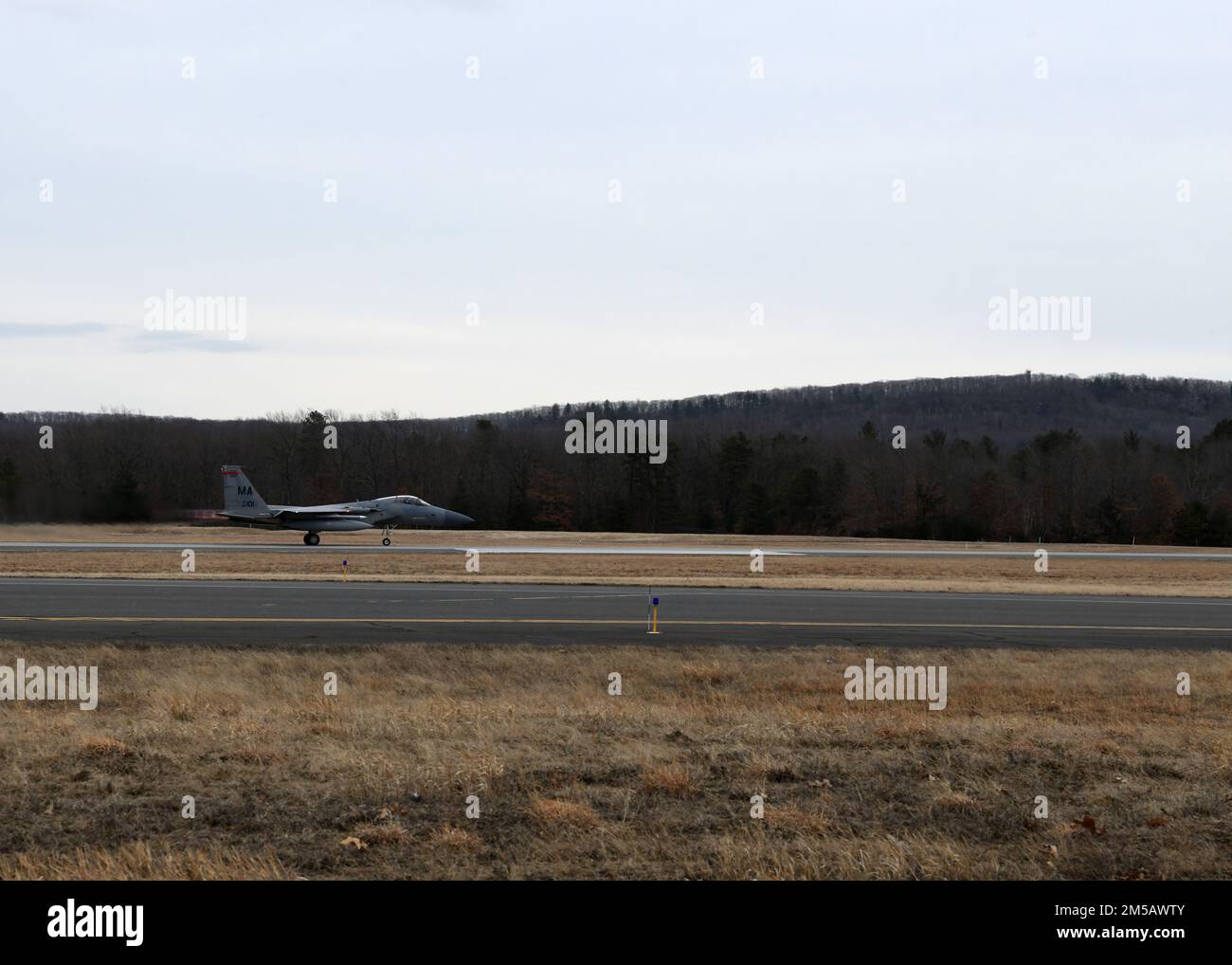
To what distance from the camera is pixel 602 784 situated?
Answer: 9328 millimetres

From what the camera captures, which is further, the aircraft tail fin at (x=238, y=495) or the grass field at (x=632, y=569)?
the aircraft tail fin at (x=238, y=495)

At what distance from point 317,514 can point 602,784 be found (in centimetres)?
4943

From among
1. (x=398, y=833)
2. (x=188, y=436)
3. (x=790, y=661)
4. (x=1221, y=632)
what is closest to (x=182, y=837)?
(x=398, y=833)

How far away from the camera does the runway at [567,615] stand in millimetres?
22125

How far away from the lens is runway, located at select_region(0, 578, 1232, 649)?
22125mm

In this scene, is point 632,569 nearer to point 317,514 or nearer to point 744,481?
point 317,514

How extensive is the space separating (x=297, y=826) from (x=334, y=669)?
10213 millimetres

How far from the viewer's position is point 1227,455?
120875 mm

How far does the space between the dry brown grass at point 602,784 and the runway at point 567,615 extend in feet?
19.8

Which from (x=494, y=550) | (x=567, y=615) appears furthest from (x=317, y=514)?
(x=567, y=615)

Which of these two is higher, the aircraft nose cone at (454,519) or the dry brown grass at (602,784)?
the aircraft nose cone at (454,519)

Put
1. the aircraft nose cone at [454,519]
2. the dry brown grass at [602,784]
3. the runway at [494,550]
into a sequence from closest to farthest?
the dry brown grass at [602,784] → the runway at [494,550] → the aircraft nose cone at [454,519]

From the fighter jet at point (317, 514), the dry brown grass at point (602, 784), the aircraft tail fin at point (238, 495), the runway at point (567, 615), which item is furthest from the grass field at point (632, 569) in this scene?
the dry brown grass at point (602, 784)

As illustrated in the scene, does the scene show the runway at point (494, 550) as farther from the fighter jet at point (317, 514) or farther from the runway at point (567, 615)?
the runway at point (567, 615)
